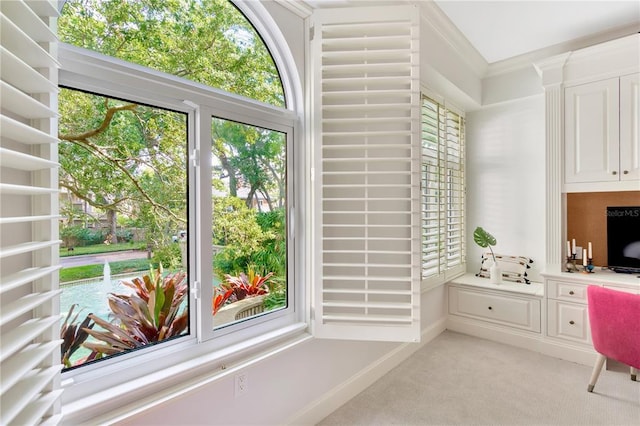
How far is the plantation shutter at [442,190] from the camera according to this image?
306 centimetres

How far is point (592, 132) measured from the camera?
8.69ft

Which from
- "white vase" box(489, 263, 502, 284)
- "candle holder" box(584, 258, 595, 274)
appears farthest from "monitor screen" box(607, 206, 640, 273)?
"white vase" box(489, 263, 502, 284)

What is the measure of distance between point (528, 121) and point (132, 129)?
12.2 feet

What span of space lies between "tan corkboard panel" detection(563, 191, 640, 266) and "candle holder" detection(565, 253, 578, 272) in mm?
255

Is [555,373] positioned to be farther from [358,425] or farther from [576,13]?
[576,13]

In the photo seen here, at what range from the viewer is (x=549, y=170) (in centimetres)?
286

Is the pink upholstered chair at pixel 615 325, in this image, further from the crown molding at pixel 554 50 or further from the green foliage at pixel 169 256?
Result: the green foliage at pixel 169 256

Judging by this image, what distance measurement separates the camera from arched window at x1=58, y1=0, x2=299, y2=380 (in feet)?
4.05

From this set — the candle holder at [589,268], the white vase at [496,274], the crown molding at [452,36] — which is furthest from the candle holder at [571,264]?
the crown molding at [452,36]

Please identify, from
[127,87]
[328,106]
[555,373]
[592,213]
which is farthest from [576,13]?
[127,87]

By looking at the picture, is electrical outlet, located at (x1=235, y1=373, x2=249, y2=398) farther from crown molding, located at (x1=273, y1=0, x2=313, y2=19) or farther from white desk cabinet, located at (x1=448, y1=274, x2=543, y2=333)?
white desk cabinet, located at (x1=448, y1=274, x2=543, y2=333)

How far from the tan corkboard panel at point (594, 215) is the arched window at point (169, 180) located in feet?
9.54

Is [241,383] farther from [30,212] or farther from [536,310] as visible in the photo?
[536,310]

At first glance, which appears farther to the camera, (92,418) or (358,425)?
(358,425)
